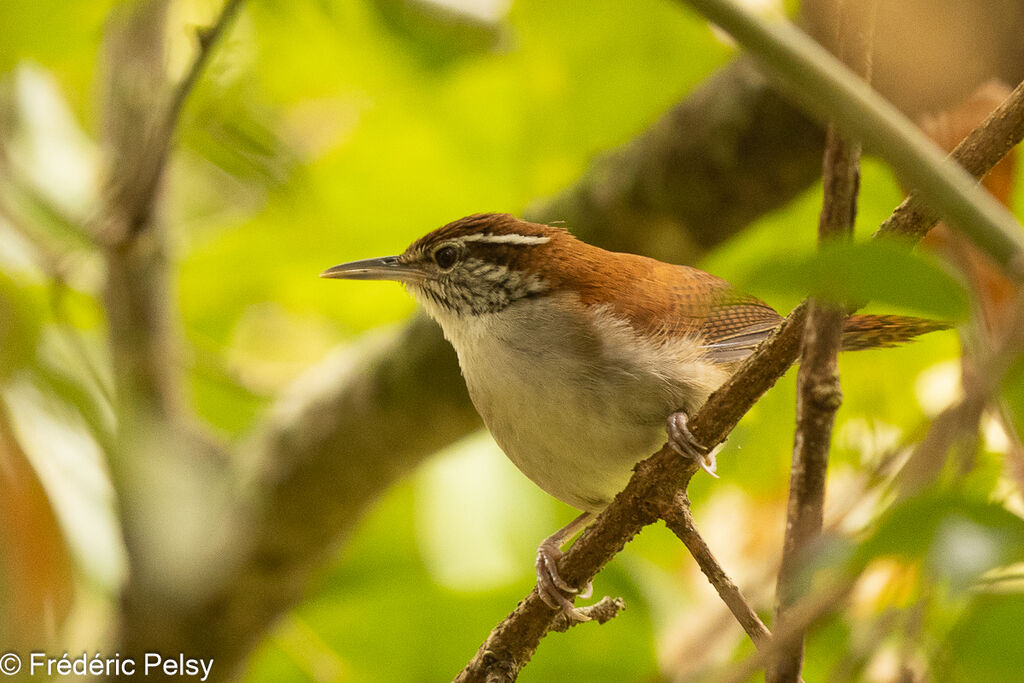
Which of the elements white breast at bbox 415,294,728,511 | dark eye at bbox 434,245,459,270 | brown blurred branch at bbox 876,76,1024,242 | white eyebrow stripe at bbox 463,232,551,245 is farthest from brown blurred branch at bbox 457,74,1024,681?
dark eye at bbox 434,245,459,270

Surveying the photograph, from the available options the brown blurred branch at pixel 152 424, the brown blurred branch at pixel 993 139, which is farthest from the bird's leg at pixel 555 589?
the brown blurred branch at pixel 152 424

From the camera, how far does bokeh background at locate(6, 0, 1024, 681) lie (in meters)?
2.74

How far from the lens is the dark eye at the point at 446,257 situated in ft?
8.77

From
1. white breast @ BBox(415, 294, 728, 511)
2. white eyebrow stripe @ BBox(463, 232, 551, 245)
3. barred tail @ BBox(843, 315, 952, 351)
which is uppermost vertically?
white eyebrow stripe @ BBox(463, 232, 551, 245)

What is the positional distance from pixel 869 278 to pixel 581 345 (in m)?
1.51

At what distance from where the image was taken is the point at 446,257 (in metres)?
2.70

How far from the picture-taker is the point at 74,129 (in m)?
4.27

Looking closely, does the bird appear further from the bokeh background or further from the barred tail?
the bokeh background

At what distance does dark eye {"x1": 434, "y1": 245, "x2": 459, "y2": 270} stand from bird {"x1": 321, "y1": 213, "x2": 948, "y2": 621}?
2cm

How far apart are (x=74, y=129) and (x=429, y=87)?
5.16 feet

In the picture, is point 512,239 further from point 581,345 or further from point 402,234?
point 402,234

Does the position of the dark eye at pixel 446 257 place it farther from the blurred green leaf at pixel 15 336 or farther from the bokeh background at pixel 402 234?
the blurred green leaf at pixel 15 336

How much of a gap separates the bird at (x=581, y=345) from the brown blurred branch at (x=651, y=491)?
0.17 ft

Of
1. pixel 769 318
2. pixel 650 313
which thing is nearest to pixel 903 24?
pixel 650 313
